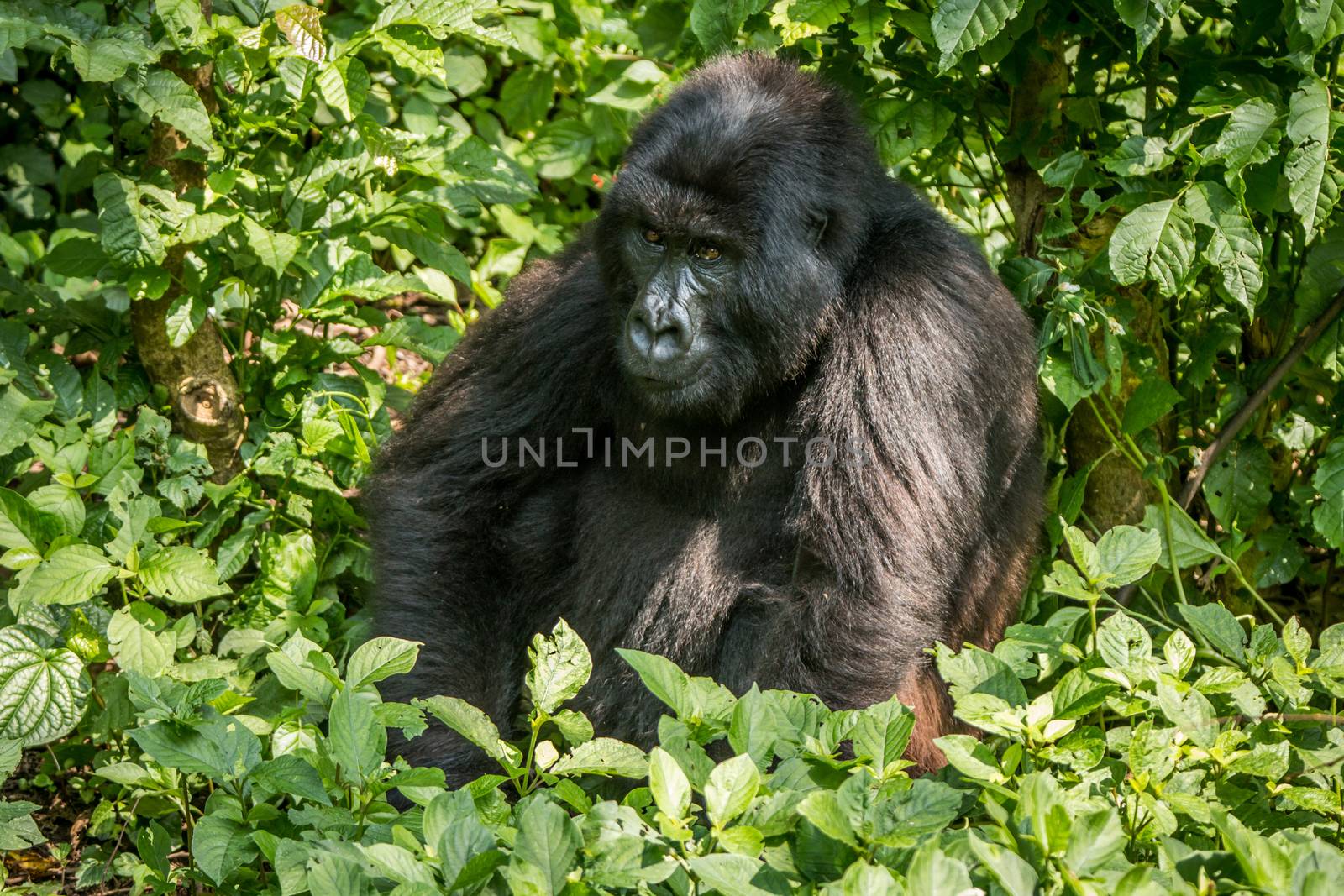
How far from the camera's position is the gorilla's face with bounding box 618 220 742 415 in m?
3.81

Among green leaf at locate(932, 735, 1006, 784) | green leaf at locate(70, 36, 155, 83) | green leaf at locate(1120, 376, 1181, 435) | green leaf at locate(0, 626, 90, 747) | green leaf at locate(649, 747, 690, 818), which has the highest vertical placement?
green leaf at locate(70, 36, 155, 83)

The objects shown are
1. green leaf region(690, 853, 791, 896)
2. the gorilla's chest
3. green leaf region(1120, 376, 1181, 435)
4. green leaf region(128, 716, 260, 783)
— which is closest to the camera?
green leaf region(690, 853, 791, 896)

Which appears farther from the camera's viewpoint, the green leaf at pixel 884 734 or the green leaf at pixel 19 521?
the green leaf at pixel 19 521

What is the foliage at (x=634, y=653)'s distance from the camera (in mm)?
2500

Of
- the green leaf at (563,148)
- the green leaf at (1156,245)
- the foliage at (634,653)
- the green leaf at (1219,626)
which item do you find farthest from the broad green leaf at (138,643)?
the green leaf at (563,148)

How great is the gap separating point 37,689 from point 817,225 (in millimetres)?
2565

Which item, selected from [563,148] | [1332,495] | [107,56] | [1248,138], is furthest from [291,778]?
[563,148]

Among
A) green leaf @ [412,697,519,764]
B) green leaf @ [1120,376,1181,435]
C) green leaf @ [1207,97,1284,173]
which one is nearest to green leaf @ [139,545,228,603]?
green leaf @ [412,697,519,764]

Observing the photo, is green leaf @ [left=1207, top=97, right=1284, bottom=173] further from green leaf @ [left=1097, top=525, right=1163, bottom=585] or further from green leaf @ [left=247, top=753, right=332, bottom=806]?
green leaf @ [left=247, top=753, right=332, bottom=806]

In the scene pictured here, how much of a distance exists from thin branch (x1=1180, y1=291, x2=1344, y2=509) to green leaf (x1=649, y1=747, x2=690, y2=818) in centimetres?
294

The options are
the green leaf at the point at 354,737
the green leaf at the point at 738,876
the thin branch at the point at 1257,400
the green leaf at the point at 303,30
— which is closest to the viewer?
the green leaf at the point at 738,876

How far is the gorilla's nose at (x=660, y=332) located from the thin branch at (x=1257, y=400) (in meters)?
1.98

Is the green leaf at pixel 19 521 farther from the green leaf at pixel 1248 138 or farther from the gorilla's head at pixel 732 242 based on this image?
the green leaf at pixel 1248 138

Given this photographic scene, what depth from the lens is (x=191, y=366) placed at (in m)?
4.67
